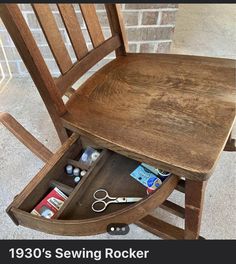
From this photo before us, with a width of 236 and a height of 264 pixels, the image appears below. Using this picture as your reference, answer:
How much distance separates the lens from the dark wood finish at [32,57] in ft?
1.84

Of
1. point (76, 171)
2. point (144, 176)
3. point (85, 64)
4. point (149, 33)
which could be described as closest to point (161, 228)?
point (144, 176)

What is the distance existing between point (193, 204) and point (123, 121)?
254 mm

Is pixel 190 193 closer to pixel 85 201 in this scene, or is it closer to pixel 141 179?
pixel 141 179

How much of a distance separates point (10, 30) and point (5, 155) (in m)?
0.72

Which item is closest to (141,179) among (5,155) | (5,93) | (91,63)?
(91,63)

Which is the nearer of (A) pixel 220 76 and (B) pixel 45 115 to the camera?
(A) pixel 220 76

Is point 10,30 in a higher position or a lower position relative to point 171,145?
higher

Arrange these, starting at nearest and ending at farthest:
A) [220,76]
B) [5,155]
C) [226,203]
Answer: [220,76] < [226,203] < [5,155]

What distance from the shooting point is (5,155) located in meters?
1.19

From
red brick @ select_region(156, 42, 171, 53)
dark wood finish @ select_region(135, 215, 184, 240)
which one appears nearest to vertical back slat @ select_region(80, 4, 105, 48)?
dark wood finish @ select_region(135, 215, 184, 240)

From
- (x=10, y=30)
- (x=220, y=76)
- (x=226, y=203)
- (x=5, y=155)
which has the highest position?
(x=10, y=30)

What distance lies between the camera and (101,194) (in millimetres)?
717

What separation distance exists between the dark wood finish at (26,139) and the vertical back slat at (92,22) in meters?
0.45

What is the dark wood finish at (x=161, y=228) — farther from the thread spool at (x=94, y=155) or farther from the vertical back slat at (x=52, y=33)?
the vertical back slat at (x=52, y=33)
